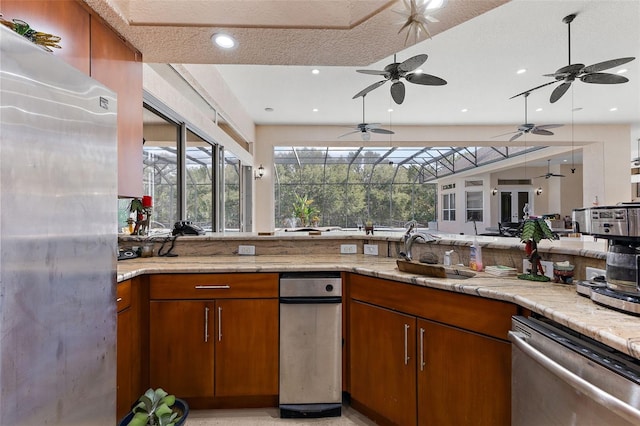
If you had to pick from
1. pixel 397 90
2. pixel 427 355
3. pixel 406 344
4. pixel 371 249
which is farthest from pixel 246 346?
pixel 397 90

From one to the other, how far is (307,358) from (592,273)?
1606 millimetres

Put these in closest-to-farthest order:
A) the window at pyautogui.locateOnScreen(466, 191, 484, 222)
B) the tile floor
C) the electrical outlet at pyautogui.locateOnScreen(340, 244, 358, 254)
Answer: the tile floor → the electrical outlet at pyautogui.locateOnScreen(340, 244, 358, 254) → the window at pyautogui.locateOnScreen(466, 191, 484, 222)

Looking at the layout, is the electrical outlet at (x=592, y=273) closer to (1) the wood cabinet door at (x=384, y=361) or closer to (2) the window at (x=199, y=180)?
(1) the wood cabinet door at (x=384, y=361)

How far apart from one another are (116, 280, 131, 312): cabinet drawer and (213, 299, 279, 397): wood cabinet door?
490 millimetres

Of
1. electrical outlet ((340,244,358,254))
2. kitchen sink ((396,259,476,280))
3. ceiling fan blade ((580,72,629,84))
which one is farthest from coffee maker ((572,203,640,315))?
ceiling fan blade ((580,72,629,84))

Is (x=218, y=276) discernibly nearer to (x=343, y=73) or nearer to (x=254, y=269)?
(x=254, y=269)

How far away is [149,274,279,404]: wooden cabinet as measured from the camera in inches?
75.9

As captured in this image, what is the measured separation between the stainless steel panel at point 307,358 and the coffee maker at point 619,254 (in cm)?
130

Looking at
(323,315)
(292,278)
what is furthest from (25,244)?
(323,315)

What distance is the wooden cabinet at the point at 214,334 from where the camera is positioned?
1929 millimetres

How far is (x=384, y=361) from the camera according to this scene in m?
1.77

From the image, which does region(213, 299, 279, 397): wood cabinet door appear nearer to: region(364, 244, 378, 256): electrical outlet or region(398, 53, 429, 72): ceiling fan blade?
region(364, 244, 378, 256): electrical outlet

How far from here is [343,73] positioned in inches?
173

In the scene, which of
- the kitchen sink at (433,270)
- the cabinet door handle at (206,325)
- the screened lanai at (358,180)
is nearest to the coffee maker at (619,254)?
the kitchen sink at (433,270)
